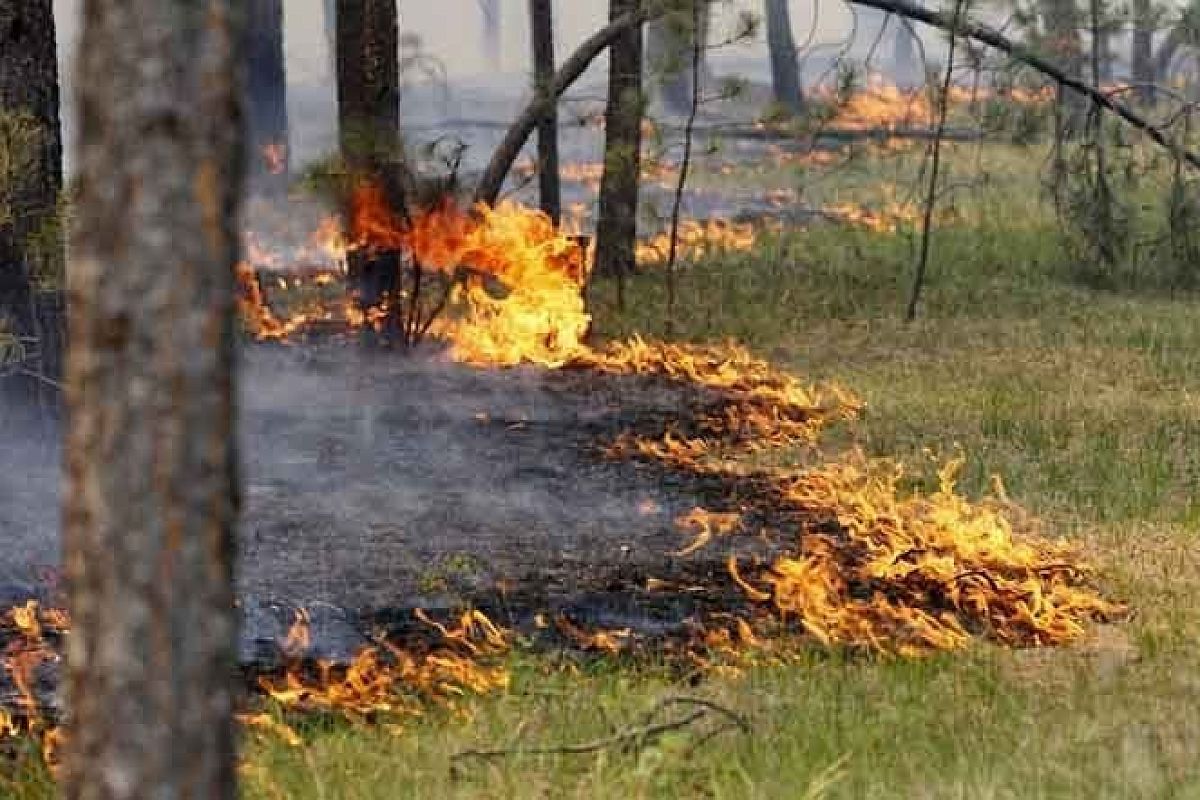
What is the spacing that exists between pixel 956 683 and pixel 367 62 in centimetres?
742

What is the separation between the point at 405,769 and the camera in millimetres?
4914

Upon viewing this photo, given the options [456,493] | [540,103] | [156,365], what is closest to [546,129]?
[540,103]

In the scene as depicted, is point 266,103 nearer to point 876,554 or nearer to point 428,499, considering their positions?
point 428,499

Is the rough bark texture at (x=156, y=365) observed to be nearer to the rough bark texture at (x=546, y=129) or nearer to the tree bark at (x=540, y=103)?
the tree bark at (x=540, y=103)

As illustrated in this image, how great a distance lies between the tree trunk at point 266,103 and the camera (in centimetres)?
2370

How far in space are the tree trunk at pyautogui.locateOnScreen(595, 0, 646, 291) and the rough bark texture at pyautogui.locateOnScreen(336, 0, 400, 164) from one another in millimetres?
2659

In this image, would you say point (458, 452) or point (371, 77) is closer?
point (458, 452)

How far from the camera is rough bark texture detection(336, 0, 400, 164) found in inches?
476

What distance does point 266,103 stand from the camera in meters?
24.1

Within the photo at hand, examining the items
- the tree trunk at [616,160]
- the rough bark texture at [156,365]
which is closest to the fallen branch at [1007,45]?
the tree trunk at [616,160]

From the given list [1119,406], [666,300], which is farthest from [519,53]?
[1119,406]

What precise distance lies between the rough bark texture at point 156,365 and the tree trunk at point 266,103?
67.9ft

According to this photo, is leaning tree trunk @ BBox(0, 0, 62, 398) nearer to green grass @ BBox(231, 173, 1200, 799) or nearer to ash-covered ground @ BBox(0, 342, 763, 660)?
ash-covered ground @ BBox(0, 342, 763, 660)

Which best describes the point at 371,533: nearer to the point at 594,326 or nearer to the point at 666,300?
the point at 594,326
